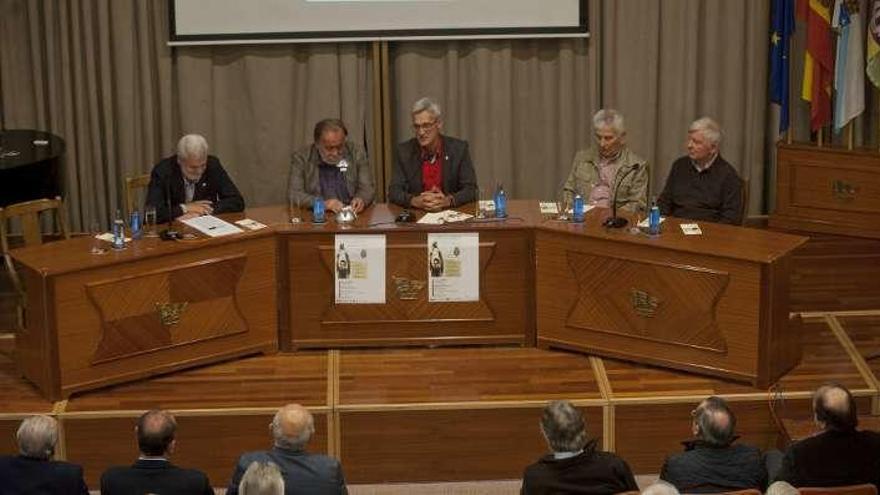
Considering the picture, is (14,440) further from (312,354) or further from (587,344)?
(587,344)

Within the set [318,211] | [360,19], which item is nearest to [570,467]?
[318,211]

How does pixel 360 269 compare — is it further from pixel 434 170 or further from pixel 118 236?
pixel 118 236

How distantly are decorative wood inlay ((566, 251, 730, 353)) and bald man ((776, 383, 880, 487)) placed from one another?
1.63 m

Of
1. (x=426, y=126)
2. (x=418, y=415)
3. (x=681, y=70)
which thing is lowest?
(x=418, y=415)

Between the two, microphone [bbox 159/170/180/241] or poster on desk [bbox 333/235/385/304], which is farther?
poster on desk [bbox 333/235/385/304]

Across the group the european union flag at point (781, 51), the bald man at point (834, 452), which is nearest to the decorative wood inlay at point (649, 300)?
the bald man at point (834, 452)

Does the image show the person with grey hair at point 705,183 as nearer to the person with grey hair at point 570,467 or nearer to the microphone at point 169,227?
the microphone at point 169,227

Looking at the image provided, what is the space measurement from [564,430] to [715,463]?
563mm

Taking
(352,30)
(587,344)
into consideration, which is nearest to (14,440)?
(587,344)

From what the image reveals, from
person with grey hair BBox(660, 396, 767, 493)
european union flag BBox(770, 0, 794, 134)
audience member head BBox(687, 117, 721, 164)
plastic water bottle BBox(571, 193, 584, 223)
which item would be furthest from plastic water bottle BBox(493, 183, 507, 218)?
european union flag BBox(770, 0, 794, 134)

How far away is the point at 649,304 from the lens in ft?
24.0

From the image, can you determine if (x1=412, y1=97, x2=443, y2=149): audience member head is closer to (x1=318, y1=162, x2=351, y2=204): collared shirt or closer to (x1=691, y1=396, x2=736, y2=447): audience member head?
(x1=318, y1=162, x2=351, y2=204): collared shirt

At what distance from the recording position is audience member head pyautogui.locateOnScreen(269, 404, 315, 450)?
213 inches

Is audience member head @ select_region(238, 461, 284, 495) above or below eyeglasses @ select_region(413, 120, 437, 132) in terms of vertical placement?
below
